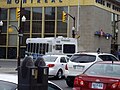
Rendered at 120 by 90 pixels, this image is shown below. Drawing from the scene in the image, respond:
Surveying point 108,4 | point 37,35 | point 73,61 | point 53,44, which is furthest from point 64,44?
point 108,4

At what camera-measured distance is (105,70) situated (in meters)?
11.4

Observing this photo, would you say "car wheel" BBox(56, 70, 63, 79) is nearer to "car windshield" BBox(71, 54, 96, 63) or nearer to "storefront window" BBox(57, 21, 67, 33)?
"car windshield" BBox(71, 54, 96, 63)

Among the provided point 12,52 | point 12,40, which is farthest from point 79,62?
point 12,40

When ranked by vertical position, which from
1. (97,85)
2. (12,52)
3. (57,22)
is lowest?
(12,52)

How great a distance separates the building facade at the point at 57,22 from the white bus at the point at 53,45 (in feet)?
62.3

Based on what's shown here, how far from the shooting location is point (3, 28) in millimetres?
63344

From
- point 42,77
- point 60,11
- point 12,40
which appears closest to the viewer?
point 42,77

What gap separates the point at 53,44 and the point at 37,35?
23908 mm

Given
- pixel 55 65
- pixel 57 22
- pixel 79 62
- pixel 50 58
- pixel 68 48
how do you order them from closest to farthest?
pixel 79 62, pixel 55 65, pixel 50 58, pixel 68 48, pixel 57 22

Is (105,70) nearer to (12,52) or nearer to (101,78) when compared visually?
(101,78)

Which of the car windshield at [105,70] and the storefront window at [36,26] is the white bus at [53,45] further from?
the car windshield at [105,70]

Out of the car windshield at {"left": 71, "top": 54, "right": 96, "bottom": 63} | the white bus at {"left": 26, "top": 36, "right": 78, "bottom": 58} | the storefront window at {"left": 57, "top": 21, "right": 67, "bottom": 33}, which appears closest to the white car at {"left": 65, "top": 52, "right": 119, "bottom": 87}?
the car windshield at {"left": 71, "top": 54, "right": 96, "bottom": 63}

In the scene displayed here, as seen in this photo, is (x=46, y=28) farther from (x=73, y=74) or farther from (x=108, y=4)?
(x=73, y=74)

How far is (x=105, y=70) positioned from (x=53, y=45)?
26.6m
